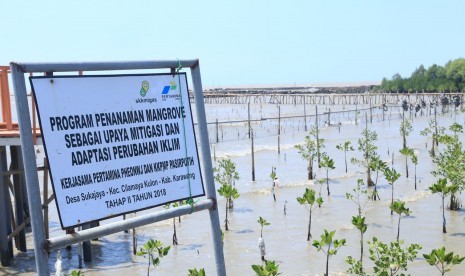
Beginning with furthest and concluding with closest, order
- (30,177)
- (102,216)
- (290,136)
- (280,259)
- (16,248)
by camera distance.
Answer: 1. (290,136)
2. (16,248)
3. (280,259)
4. (102,216)
5. (30,177)

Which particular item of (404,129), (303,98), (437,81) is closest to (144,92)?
(404,129)

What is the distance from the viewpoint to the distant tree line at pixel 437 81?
84.6 meters

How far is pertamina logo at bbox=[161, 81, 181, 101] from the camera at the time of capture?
421 cm

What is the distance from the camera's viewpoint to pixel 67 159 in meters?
3.62

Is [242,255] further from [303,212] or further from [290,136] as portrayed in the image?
[290,136]

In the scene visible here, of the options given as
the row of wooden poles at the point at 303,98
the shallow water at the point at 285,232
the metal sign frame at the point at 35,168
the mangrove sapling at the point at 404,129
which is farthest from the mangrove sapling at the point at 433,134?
the row of wooden poles at the point at 303,98

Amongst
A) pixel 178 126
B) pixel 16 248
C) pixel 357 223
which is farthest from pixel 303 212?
pixel 178 126

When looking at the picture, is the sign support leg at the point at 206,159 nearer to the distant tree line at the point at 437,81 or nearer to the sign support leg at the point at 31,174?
the sign support leg at the point at 31,174

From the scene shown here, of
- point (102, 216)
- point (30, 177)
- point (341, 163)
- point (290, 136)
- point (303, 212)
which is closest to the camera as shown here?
point (30, 177)

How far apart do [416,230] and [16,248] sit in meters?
9.62

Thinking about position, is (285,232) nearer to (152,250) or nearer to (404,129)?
(152,250)

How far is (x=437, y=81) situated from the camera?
87.6 meters

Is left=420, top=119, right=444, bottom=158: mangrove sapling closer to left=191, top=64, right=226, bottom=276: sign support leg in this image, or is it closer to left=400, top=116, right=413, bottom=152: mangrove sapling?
left=400, top=116, right=413, bottom=152: mangrove sapling

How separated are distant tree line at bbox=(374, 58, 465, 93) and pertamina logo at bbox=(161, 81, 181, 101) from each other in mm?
81351
